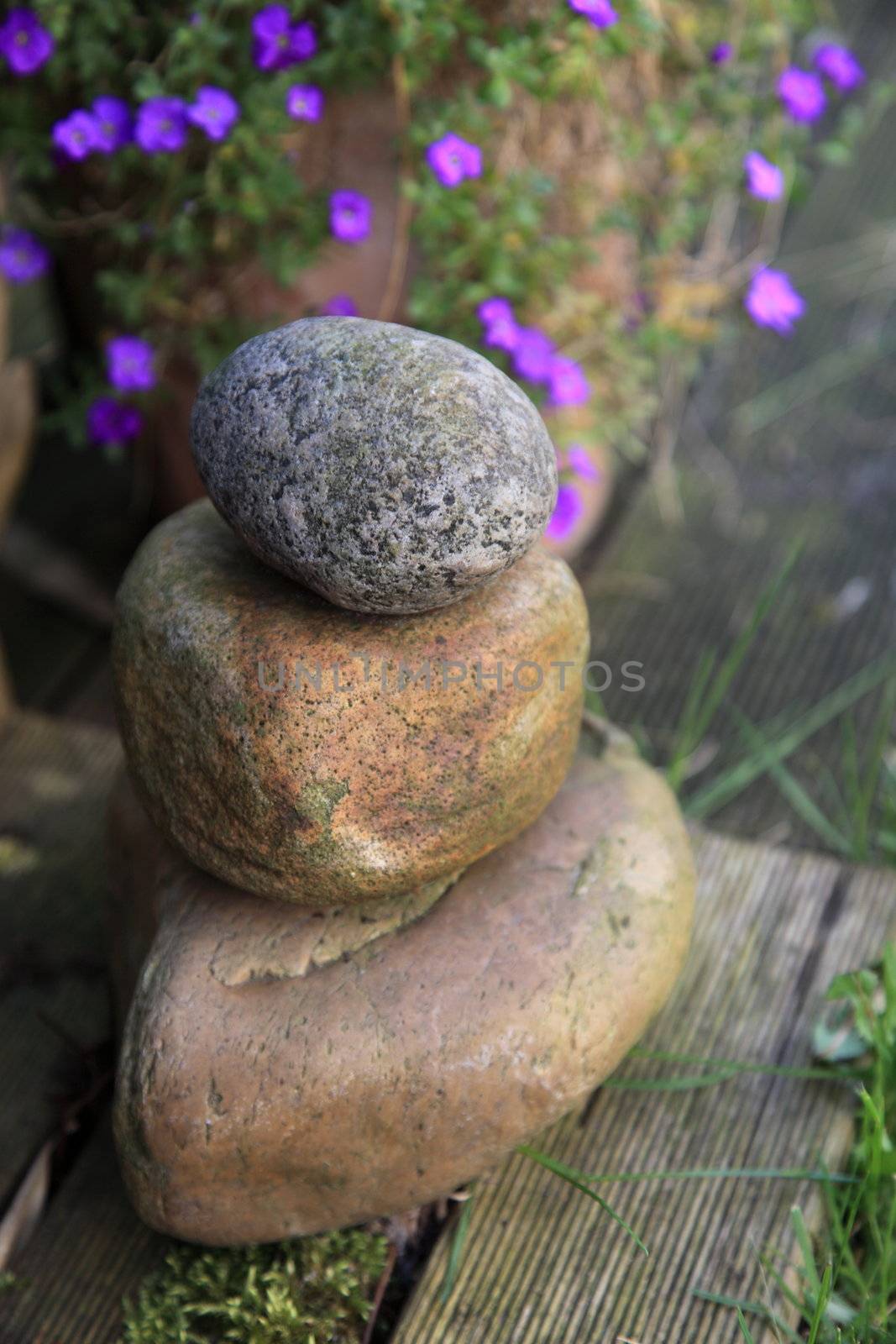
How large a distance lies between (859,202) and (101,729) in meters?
3.08

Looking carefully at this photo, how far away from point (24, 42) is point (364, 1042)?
6.29ft

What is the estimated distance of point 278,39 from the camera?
2.26m

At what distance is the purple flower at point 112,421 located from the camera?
271 cm

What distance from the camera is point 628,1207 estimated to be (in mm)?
1876

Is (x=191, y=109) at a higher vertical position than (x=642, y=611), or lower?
higher

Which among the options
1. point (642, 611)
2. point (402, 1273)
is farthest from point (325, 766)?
point (642, 611)

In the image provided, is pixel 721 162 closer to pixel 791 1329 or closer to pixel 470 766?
pixel 470 766

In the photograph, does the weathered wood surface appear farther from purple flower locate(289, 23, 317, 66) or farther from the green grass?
purple flower locate(289, 23, 317, 66)

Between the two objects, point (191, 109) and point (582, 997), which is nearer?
point (582, 997)

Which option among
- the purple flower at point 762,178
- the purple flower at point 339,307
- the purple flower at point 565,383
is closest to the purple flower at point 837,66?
the purple flower at point 762,178

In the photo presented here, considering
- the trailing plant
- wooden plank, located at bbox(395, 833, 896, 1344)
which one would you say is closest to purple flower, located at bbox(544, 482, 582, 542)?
the trailing plant

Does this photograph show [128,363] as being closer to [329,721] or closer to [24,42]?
[24,42]

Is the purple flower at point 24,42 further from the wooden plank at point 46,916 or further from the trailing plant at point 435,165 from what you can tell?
the wooden plank at point 46,916

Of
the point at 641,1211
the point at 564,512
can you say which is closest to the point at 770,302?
the point at 564,512
